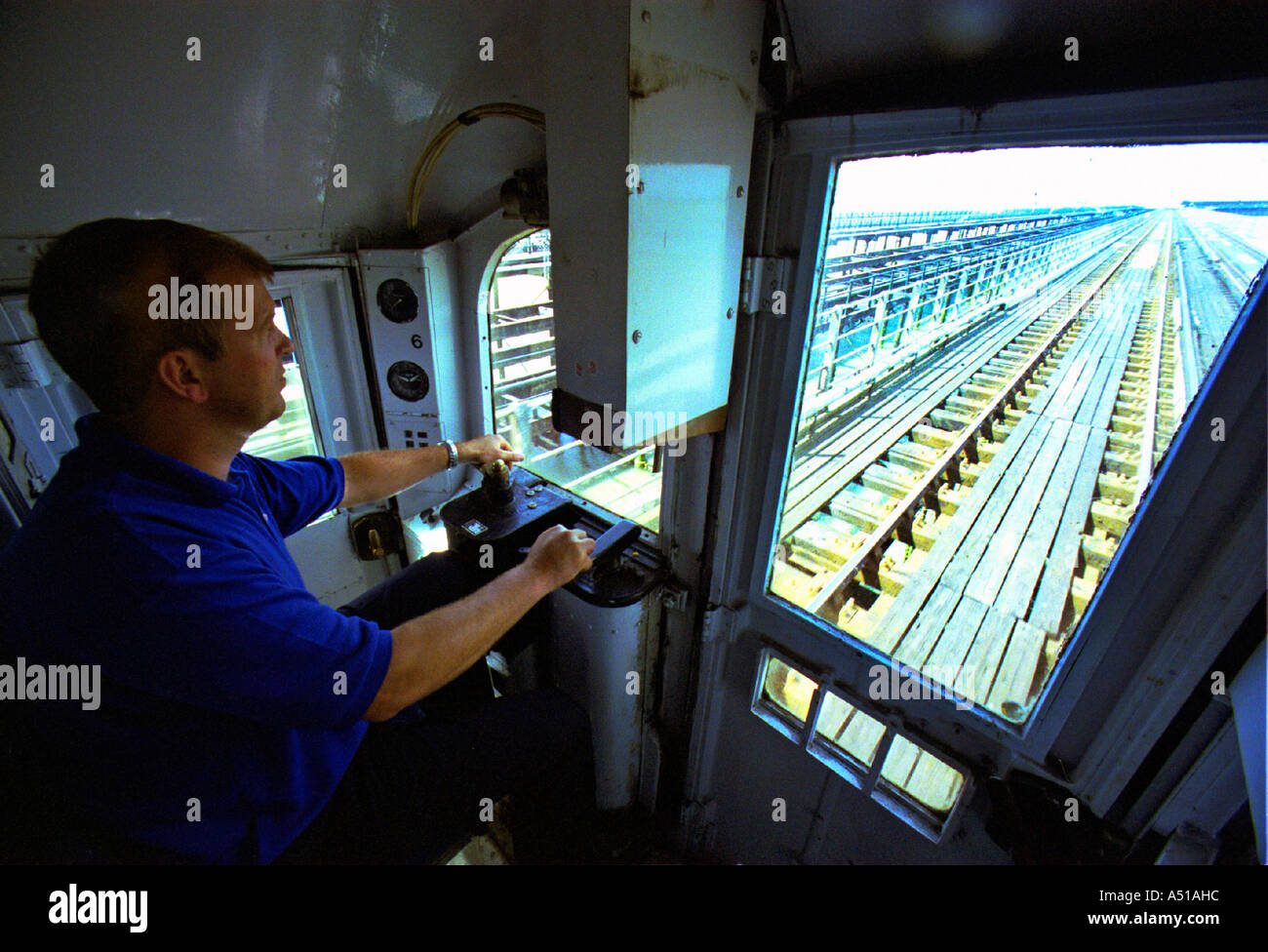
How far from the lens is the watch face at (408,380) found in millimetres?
2781

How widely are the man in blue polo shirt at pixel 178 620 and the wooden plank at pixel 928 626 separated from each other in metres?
1.67

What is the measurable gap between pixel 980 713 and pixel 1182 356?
106 cm

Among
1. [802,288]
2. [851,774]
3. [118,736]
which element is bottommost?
[851,774]

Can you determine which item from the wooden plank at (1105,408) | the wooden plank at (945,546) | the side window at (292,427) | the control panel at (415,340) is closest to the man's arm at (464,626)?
the control panel at (415,340)

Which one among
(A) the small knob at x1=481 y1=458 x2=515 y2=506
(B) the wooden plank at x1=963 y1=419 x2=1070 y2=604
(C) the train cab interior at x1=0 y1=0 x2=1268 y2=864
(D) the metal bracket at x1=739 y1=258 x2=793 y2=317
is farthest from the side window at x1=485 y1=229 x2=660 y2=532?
(B) the wooden plank at x1=963 y1=419 x2=1070 y2=604

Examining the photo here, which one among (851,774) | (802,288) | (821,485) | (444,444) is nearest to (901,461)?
(821,485)

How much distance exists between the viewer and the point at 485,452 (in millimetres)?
2160

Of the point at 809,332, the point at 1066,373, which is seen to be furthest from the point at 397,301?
the point at 1066,373

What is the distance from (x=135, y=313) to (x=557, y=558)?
110 cm

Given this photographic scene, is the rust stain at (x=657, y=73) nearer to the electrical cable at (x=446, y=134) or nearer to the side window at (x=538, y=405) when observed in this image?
the electrical cable at (x=446, y=134)

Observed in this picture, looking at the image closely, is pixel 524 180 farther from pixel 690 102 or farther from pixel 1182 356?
pixel 1182 356

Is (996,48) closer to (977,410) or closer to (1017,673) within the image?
(1017,673)

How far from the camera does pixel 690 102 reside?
115 centimetres
